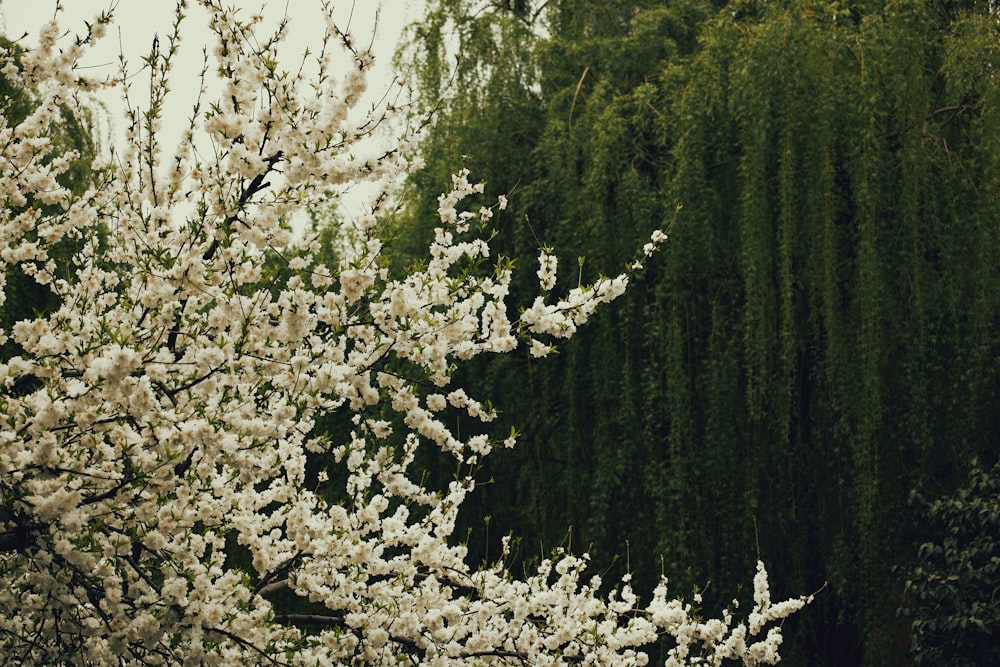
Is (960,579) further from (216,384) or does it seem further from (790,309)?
(216,384)

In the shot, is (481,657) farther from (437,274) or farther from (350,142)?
(350,142)

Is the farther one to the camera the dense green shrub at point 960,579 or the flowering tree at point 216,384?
the dense green shrub at point 960,579

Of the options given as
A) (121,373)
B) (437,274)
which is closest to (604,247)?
(437,274)

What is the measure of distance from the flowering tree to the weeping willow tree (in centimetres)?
194

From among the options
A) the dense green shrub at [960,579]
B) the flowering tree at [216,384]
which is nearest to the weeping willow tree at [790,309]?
the dense green shrub at [960,579]

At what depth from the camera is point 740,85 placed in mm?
4777

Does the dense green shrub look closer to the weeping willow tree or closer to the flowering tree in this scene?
the weeping willow tree

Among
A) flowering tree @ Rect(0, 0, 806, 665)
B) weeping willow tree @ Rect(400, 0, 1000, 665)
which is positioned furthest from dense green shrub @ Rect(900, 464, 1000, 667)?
flowering tree @ Rect(0, 0, 806, 665)

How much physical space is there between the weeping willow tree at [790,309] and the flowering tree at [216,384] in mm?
1939

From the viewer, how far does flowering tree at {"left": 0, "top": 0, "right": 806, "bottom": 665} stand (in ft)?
7.36

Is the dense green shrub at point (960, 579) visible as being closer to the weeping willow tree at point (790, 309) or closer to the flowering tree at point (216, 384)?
the weeping willow tree at point (790, 309)

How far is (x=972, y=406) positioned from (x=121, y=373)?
12.0 ft

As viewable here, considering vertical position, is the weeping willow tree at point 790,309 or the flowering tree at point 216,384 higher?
the weeping willow tree at point 790,309

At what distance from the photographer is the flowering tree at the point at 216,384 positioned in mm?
2244
